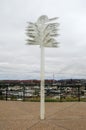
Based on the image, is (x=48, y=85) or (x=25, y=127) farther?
(x=48, y=85)

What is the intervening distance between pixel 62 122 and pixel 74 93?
736cm

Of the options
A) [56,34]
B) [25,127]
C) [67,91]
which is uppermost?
[56,34]

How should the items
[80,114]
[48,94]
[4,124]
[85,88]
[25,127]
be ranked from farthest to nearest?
[48,94], [85,88], [80,114], [4,124], [25,127]

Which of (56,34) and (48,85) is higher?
(56,34)

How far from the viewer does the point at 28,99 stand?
52.6 ft

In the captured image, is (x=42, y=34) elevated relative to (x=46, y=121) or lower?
elevated

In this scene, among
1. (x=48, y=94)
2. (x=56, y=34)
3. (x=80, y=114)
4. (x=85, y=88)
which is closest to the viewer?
(x=56, y=34)

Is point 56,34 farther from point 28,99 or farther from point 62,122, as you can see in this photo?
point 28,99

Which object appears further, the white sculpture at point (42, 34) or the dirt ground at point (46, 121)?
the white sculpture at point (42, 34)

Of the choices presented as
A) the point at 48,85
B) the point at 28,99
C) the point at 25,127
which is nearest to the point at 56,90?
the point at 48,85

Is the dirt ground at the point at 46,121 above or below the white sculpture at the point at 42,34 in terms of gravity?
below

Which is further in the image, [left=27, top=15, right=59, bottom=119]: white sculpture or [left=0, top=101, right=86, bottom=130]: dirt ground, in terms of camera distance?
[left=27, top=15, right=59, bottom=119]: white sculpture

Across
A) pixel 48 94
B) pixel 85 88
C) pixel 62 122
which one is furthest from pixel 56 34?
pixel 48 94

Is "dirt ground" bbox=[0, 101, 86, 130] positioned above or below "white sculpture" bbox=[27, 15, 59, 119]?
below
